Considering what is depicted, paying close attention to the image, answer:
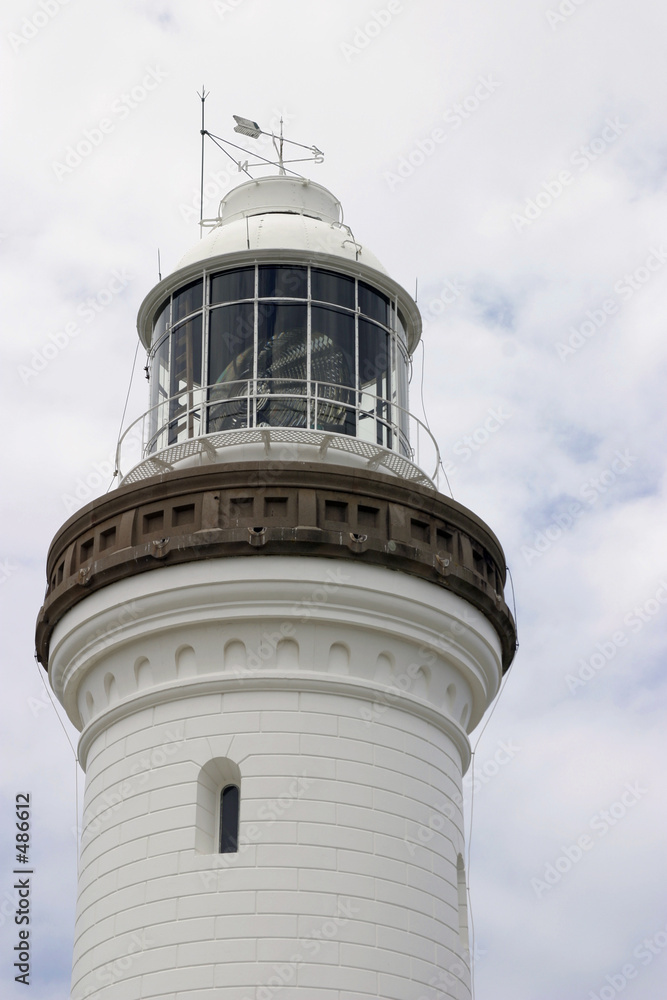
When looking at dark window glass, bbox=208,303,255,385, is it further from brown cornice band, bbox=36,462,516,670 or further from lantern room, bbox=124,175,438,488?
brown cornice band, bbox=36,462,516,670

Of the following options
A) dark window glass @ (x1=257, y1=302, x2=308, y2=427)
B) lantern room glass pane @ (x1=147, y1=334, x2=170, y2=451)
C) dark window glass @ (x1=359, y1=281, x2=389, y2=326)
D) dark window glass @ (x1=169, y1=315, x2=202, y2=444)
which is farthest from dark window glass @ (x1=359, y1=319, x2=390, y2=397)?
lantern room glass pane @ (x1=147, y1=334, x2=170, y2=451)

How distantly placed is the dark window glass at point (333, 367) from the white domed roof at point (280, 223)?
2.66ft

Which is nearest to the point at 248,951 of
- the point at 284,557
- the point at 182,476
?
the point at 284,557

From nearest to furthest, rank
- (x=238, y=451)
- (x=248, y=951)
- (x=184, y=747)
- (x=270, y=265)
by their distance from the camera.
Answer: (x=248, y=951) < (x=184, y=747) < (x=238, y=451) < (x=270, y=265)

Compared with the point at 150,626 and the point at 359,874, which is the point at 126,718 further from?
the point at 359,874

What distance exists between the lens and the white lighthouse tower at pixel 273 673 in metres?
14.3

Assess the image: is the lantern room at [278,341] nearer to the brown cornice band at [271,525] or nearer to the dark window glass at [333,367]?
the dark window glass at [333,367]

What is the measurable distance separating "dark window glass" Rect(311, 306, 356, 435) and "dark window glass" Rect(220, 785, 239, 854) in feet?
14.1

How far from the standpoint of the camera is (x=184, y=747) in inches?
590

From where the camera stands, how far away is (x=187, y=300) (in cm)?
1808

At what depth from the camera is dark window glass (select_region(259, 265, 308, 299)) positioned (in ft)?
57.7

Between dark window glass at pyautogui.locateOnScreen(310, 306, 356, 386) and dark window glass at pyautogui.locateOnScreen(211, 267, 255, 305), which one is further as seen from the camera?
dark window glass at pyautogui.locateOnScreen(211, 267, 255, 305)

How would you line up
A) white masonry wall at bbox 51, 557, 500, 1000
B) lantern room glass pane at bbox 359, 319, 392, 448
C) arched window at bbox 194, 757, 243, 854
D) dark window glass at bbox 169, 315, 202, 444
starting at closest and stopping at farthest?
white masonry wall at bbox 51, 557, 500, 1000 → arched window at bbox 194, 757, 243, 854 → dark window glass at bbox 169, 315, 202, 444 → lantern room glass pane at bbox 359, 319, 392, 448

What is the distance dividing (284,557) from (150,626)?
1546 millimetres
